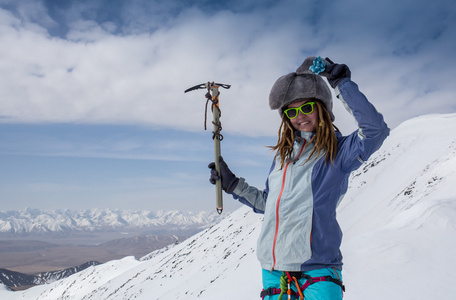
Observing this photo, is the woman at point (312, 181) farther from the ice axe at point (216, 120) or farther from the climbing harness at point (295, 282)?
the ice axe at point (216, 120)

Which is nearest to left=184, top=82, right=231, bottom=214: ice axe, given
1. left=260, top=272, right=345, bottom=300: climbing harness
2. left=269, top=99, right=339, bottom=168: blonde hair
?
left=269, top=99, right=339, bottom=168: blonde hair

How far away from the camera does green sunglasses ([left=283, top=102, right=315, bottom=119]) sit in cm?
270

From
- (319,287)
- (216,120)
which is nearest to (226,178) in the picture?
(216,120)

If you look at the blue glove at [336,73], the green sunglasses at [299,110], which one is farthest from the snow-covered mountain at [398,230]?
the blue glove at [336,73]

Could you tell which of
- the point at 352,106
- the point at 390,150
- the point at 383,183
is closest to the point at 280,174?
the point at 352,106

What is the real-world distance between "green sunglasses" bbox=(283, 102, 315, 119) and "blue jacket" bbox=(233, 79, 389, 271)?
29 centimetres

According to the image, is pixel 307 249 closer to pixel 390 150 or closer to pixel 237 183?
pixel 237 183

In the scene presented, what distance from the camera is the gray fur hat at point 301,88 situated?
2.70 m

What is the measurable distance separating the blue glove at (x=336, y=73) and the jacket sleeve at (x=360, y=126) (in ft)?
0.17

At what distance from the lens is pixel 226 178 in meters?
3.23

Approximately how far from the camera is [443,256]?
5.61 meters

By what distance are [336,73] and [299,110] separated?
44cm

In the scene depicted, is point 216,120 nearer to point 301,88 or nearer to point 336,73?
point 301,88

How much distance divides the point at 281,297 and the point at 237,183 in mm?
1110
